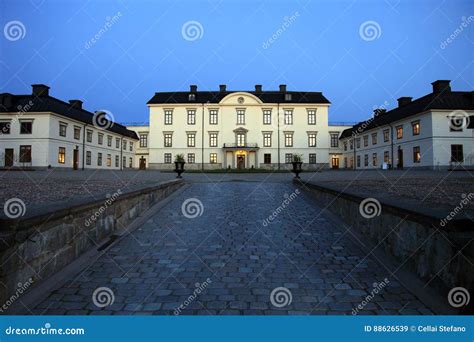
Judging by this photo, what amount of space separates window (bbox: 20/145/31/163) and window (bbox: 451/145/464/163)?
41.7 meters

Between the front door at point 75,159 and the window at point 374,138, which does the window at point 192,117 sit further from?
the window at point 374,138

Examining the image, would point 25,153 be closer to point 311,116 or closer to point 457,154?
point 311,116

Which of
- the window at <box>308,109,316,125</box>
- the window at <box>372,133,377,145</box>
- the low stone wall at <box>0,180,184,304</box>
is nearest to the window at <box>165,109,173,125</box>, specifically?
the window at <box>308,109,316,125</box>

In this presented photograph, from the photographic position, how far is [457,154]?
27016mm

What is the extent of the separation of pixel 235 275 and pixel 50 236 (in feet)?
6.82

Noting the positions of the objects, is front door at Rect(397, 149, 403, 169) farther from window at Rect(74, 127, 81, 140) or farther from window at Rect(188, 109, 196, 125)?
window at Rect(74, 127, 81, 140)

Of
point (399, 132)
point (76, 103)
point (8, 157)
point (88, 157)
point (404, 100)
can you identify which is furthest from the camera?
point (76, 103)

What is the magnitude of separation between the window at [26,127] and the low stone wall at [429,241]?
33791mm

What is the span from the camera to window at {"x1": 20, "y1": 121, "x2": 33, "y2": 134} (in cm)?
2853

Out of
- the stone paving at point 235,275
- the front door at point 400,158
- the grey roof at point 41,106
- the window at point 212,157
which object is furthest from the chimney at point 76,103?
the front door at point 400,158

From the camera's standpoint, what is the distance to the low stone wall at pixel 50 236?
8.07 ft

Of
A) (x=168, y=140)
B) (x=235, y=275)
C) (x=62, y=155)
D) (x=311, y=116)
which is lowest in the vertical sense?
(x=235, y=275)

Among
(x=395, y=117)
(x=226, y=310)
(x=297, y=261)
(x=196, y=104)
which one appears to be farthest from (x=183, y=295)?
(x=196, y=104)

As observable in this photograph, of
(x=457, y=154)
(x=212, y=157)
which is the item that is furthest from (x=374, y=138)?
(x=212, y=157)
